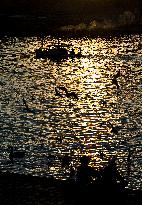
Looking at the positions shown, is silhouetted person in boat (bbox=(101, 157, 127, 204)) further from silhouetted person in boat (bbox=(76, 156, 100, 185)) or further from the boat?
the boat

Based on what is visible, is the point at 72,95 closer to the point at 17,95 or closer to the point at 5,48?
the point at 17,95

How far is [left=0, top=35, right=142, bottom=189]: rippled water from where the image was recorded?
1672 inches

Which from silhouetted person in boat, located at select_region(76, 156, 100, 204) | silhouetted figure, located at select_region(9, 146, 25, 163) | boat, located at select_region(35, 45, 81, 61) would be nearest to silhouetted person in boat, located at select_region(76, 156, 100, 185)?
silhouetted person in boat, located at select_region(76, 156, 100, 204)

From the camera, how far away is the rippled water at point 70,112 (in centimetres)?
4247

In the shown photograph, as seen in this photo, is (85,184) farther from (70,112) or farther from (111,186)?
(70,112)

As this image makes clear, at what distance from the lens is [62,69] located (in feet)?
359

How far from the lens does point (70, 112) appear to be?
206ft

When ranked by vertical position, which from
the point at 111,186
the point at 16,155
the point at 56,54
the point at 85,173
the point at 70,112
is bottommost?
the point at 111,186

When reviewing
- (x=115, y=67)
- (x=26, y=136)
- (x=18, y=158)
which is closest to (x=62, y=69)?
(x=115, y=67)

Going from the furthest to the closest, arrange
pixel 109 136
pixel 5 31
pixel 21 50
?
1. pixel 5 31
2. pixel 21 50
3. pixel 109 136

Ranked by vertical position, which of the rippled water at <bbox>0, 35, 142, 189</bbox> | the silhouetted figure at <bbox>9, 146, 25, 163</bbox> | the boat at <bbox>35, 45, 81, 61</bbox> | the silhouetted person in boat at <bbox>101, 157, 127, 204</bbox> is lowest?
the silhouetted person in boat at <bbox>101, 157, 127, 204</bbox>

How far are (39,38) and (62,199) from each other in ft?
478

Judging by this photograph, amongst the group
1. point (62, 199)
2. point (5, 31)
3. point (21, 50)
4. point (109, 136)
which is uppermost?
point (5, 31)

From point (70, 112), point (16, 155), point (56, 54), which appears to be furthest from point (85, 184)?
point (56, 54)
